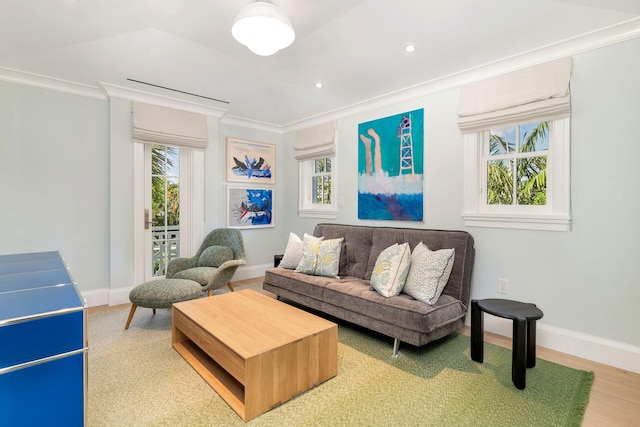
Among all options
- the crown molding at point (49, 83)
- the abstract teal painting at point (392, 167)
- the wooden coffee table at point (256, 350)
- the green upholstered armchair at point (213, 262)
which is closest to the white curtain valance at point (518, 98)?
the abstract teal painting at point (392, 167)

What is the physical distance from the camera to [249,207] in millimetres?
4734

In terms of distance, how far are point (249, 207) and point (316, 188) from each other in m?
1.06

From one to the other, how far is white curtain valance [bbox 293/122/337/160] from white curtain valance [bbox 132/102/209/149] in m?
1.31

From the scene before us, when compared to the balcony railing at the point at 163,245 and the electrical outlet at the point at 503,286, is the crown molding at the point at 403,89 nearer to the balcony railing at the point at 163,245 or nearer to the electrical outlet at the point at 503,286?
the balcony railing at the point at 163,245

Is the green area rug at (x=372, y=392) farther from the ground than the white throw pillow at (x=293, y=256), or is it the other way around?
the white throw pillow at (x=293, y=256)

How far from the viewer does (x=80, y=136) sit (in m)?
3.43

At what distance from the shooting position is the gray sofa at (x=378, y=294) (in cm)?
232

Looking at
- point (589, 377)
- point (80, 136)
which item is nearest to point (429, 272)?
point (589, 377)

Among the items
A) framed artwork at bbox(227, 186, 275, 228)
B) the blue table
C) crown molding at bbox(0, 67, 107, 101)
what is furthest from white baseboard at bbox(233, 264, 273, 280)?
the blue table

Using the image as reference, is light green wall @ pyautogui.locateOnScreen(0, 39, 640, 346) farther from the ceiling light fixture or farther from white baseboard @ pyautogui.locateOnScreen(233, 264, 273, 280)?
the ceiling light fixture

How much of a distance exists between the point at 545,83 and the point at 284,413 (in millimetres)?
3002

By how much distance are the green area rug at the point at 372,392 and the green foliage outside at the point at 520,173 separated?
4.23 ft

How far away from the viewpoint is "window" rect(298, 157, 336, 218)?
444cm

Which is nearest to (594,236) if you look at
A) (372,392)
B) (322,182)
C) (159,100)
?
(372,392)
